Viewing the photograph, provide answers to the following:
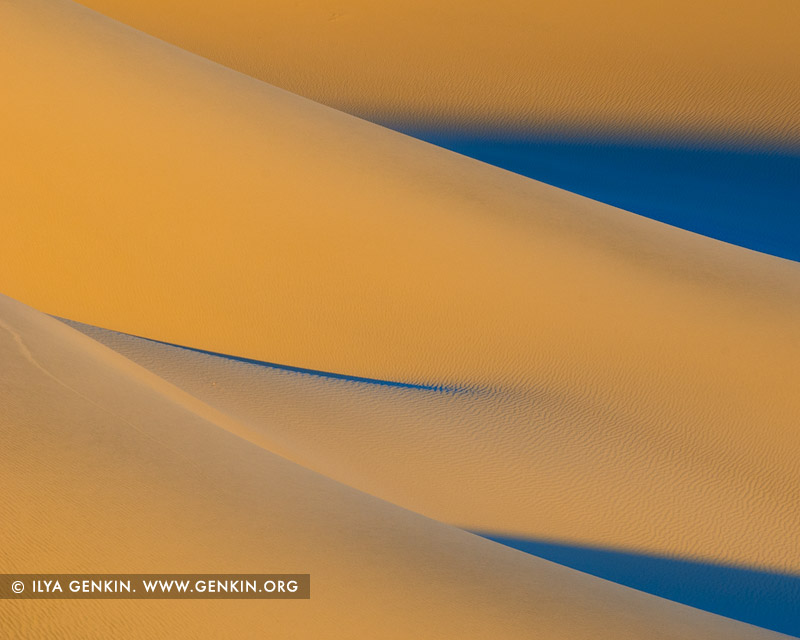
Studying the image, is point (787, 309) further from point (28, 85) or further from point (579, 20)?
point (579, 20)

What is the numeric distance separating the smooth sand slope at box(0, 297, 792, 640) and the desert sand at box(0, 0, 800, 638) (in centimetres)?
1

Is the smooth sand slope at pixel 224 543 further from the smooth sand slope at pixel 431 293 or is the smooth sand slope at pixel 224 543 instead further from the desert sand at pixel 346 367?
the smooth sand slope at pixel 431 293

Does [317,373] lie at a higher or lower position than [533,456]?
higher

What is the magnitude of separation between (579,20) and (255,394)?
10634 mm

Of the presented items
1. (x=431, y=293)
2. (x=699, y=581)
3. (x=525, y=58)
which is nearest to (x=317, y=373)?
(x=431, y=293)

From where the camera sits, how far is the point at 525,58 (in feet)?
45.3

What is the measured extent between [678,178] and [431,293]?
5588 millimetres

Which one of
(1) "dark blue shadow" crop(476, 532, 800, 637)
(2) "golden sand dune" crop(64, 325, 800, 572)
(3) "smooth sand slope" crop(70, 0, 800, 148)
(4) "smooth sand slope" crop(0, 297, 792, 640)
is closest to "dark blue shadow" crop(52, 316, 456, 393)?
(2) "golden sand dune" crop(64, 325, 800, 572)

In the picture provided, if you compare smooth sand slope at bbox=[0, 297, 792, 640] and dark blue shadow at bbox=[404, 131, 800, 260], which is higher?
dark blue shadow at bbox=[404, 131, 800, 260]

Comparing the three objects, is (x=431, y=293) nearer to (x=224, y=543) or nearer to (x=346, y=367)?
(x=346, y=367)

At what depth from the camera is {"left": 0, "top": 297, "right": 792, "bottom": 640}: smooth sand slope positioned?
9.30ft

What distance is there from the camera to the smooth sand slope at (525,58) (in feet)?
41.2

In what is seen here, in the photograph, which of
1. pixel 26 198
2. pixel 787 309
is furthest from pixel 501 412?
pixel 26 198

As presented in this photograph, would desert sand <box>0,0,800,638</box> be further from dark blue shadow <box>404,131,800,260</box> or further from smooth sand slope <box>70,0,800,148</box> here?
smooth sand slope <box>70,0,800,148</box>
